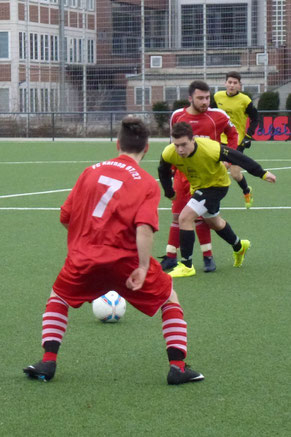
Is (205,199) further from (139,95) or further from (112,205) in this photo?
(139,95)

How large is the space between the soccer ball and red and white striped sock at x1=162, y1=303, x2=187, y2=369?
153 centimetres

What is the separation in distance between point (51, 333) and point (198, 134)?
5.04 meters

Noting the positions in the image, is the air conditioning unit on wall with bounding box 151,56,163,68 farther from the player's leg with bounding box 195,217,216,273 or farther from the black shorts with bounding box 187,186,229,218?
the black shorts with bounding box 187,186,229,218

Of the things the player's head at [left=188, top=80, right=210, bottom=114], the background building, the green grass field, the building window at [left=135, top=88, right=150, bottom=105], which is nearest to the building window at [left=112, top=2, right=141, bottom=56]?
the background building

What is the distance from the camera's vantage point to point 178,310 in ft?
18.1

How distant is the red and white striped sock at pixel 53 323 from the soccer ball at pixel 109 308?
4.86 feet

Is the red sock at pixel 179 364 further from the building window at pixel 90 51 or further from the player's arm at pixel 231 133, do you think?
the building window at pixel 90 51

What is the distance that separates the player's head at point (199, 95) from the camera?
9.75 m

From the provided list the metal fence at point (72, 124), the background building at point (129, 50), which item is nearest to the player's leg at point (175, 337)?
the metal fence at point (72, 124)

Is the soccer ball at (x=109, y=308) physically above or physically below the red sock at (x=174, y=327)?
below

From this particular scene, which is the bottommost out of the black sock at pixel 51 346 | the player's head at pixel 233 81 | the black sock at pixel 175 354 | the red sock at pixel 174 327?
the black sock at pixel 175 354

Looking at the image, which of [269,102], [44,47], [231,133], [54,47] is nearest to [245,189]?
[231,133]

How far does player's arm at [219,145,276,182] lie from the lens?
27.1ft

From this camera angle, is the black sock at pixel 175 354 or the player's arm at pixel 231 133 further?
the player's arm at pixel 231 133
